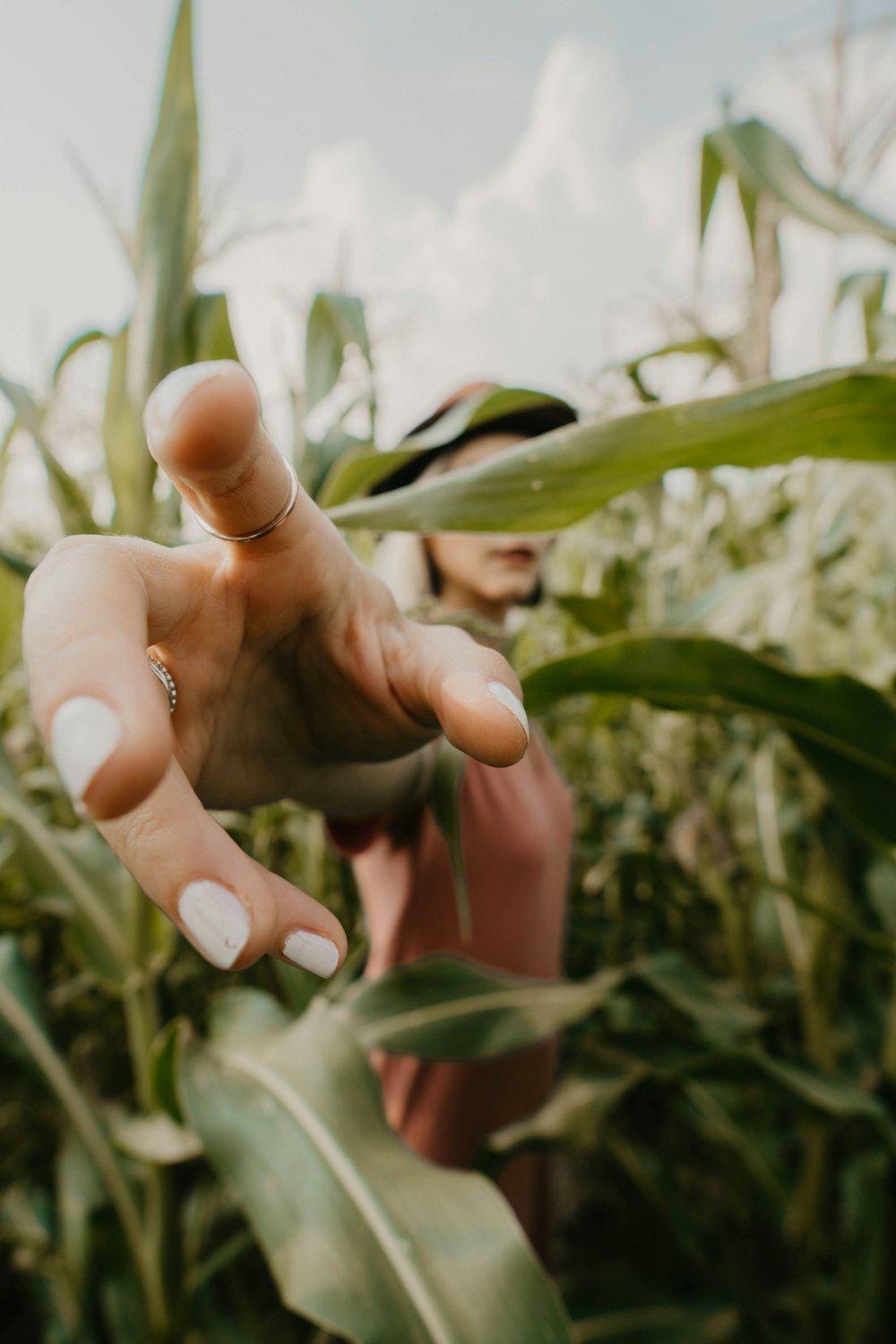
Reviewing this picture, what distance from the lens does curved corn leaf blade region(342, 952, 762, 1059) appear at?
0.61 meters

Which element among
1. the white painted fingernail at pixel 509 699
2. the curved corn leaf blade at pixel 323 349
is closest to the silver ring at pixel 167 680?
the white painted fingernail at pixel 509 699

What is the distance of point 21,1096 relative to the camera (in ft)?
3.21

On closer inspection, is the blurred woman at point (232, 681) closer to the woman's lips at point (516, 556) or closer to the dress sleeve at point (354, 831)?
the dress sleeve at point (354, 831)

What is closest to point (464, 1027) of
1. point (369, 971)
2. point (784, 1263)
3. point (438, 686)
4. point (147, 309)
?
point (369, 971)

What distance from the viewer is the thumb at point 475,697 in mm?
225

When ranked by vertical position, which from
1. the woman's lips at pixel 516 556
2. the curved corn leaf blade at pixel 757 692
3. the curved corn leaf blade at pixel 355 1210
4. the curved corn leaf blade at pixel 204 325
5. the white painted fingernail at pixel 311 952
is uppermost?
the curved corn leaf blade at pixel 204 325

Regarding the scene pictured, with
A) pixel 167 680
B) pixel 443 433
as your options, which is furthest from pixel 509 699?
pixel 443 433

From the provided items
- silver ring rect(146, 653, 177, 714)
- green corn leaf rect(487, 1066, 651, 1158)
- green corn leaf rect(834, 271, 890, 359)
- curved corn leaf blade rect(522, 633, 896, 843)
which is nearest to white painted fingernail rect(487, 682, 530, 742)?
silver ring rect(146, 653, 177, 714)

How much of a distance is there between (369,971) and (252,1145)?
30 centimetres

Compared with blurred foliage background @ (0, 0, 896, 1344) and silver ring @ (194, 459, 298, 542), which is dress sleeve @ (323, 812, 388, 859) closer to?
blurred foliage background @ (0, 0, 896, 1344)

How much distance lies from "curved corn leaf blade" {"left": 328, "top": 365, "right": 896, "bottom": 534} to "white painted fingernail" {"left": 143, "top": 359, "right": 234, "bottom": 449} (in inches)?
6.6

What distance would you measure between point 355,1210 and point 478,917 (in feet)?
1.05

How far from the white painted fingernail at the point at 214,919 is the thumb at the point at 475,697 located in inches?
3.2

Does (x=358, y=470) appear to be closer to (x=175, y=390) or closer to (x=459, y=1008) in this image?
(x=175, y=390)
